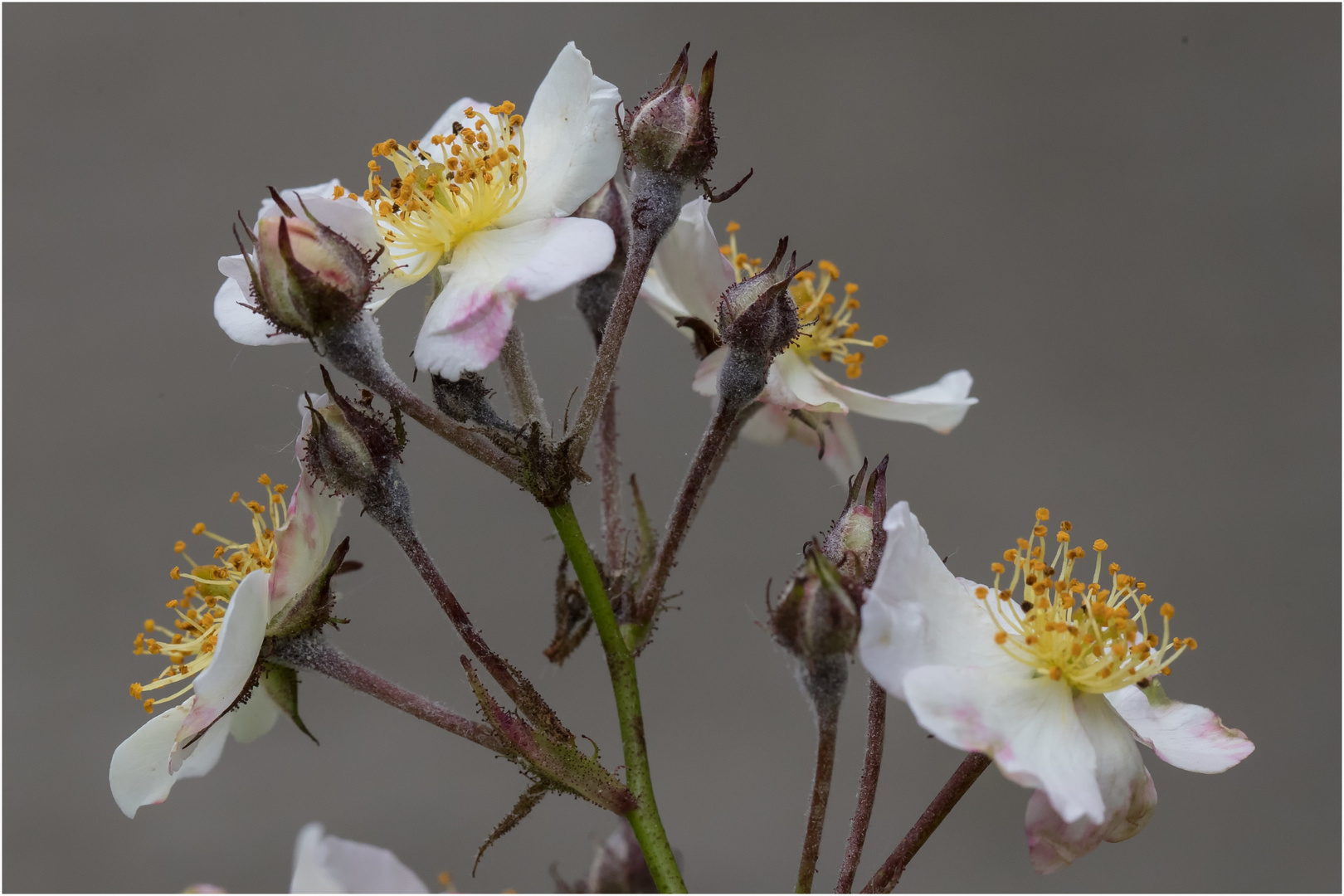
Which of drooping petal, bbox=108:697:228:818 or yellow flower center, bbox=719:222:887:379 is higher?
yellow flower center, bbox=719:222:887:379

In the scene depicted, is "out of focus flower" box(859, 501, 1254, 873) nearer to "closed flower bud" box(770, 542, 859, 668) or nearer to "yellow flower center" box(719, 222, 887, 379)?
"closed flower bud" box(770, 542, 859, 668)

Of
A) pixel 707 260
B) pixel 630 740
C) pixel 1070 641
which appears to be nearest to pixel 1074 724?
pixel 1070 641

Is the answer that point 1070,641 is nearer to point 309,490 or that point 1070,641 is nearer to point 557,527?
point 557,527

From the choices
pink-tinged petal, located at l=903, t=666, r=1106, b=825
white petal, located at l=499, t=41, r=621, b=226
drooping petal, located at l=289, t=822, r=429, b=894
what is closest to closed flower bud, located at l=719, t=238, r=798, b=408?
white petal, located at l=499, t=41, r=621, b=226

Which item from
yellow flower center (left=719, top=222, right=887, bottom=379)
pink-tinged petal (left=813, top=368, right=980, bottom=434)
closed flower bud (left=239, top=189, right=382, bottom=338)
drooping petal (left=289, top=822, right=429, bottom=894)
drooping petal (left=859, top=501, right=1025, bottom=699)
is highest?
yellow flower center (left=719, top=222, right=887, bottom=379)

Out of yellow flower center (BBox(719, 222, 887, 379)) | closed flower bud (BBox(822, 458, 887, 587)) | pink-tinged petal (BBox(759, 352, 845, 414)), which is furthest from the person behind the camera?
yellow flower center (BBox(719, 222, 887, 379))

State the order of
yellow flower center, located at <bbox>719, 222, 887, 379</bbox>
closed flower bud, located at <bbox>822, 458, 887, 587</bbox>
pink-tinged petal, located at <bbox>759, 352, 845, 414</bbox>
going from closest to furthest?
closed flower bud, located at <bbox>822, 458, 887, 587</bbox>, pink-tinged petal, located at <bbox>759, 352, 845, 414</bbox>, yellow flower center, located at <bbox>719, 222, 887, 379</bbox>

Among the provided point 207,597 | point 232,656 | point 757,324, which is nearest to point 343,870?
point 232,656
